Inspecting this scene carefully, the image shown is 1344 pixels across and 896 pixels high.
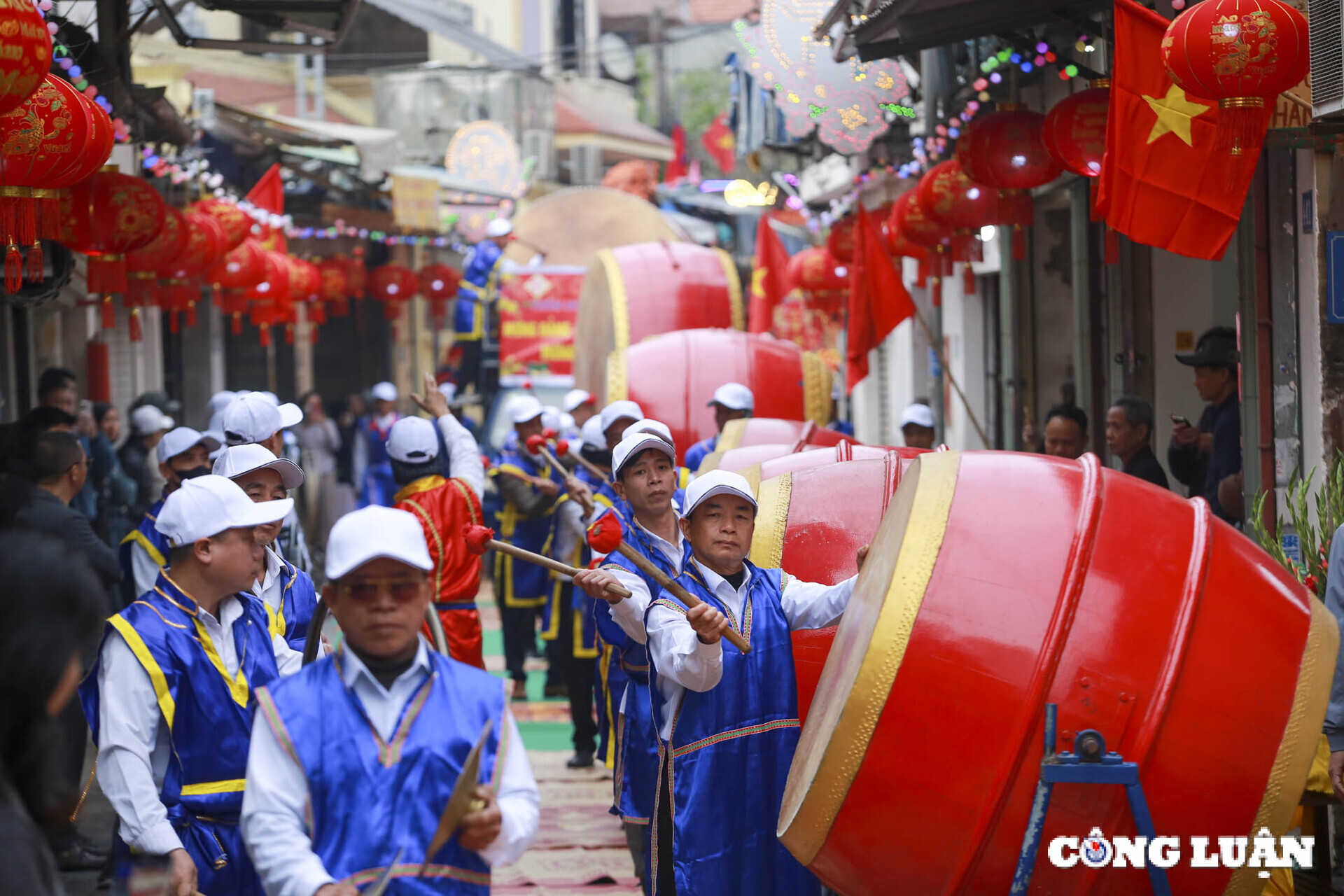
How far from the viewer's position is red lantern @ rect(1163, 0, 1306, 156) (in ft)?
17.1

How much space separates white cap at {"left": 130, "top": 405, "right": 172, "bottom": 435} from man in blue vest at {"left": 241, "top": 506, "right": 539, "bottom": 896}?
817 centimetres

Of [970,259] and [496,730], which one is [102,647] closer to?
[496,730]

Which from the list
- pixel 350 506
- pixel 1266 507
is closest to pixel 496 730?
pixel 1266 507

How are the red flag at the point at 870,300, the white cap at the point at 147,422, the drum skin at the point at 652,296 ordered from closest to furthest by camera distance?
1. the red flag at the point at 870,300
2. the white cap at the point at 147,422
3. the drum skin at the point at 652,296

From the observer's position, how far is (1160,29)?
19.2 ft

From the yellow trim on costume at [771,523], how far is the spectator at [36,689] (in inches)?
106

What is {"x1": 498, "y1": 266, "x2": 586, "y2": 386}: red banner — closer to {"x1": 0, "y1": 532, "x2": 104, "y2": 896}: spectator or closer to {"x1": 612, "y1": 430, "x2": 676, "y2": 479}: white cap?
{"x1": 612, "y1": 430, "x2": 676, "y2": 479}: white cap

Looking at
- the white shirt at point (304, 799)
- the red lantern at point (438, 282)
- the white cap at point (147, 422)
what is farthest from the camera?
the red lantern at point (438, 282)

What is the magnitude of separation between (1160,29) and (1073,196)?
513cm

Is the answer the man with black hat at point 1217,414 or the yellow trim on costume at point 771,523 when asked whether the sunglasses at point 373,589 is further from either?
the man with black hat at point 1217,414

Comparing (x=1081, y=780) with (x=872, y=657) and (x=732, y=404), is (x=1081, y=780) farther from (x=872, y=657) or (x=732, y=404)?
(x=732, y=404)

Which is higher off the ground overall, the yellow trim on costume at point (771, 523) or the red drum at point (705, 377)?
the red drum at point (705, 377)

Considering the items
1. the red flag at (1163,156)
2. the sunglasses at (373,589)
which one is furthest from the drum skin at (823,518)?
the sunglasses at (373,589)

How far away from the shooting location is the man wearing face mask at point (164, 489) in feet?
19.5
